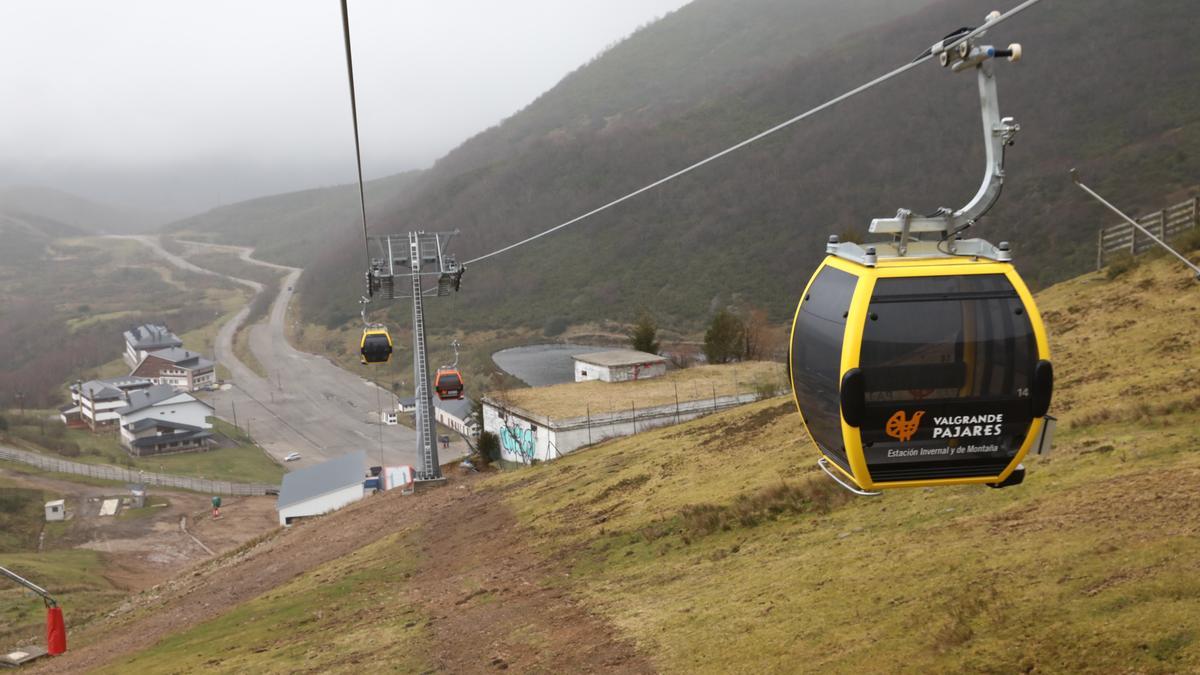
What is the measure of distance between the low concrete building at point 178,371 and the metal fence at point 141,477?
32.7m

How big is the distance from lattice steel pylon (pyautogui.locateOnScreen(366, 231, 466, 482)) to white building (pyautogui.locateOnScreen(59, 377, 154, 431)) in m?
64.9

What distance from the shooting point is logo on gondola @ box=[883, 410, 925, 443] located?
22.0 feet

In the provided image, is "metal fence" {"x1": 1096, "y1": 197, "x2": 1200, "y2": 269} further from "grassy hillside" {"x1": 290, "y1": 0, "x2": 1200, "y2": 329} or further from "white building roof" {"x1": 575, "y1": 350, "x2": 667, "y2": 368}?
"grassy hillside" {"x1": 290, "y1": 0, "x2": 1200, "y2": 329}

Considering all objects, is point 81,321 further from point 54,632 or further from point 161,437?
point 54,632

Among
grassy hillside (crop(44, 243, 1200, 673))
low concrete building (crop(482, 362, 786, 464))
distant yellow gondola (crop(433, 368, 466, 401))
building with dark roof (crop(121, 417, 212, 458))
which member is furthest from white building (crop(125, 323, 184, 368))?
grassy hillside (crop(44, 243, 1200, 673))

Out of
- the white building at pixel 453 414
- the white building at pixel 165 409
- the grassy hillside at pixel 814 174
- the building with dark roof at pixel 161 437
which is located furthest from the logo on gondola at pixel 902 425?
the white building at pixel 165 409

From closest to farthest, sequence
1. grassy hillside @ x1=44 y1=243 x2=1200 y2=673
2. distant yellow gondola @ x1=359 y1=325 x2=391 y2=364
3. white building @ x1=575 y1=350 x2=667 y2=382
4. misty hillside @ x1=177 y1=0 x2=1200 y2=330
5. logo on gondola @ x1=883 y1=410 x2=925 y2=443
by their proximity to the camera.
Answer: logo on gondola @ x1=883 y1=410 x2=925 y2=443
grassy hillside @ x1=44 y1=243 x2=1200 y2=673
distant yellow gondola @ x1=359 y1=325 x2=391 y2=364
white building @ x1=575 y1=350 x2=667 y2=382
misty hillside @ x1=177 y1=0 x2=1200 y2=330

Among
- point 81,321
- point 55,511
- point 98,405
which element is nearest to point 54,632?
point 55,511

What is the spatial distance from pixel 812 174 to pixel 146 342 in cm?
8626

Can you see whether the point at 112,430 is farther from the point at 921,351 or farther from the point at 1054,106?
the point at 1054,106

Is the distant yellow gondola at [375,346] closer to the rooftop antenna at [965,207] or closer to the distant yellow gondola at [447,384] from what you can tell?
the distant yellow gondola at [447,384]

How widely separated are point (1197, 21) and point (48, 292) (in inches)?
8088

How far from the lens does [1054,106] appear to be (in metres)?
87.0

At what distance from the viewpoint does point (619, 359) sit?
1681 inches
